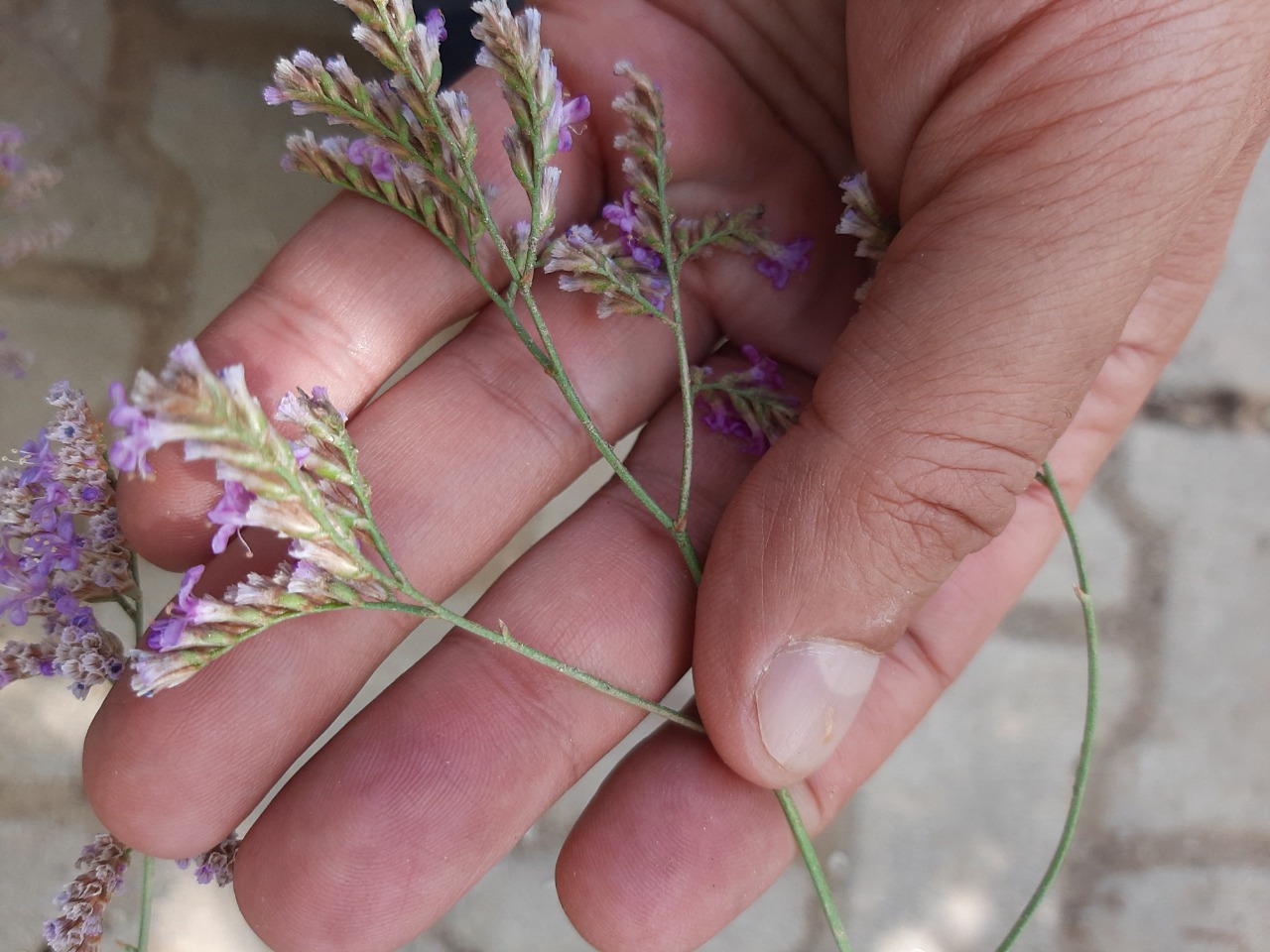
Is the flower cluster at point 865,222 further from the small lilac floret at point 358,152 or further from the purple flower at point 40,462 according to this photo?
the purple flower at point 40,462

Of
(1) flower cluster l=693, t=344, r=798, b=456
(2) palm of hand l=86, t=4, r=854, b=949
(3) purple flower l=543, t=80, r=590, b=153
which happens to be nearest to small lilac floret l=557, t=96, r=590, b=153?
(3) purple flower l=543, t=80, r=590, b=153

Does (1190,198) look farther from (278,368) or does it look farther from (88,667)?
(88,667)

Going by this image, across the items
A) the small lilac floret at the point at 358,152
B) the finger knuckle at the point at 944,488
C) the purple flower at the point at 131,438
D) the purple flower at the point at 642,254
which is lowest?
the finger knuckle at the point at 944,488

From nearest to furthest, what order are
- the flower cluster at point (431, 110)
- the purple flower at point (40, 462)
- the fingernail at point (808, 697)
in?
the flower cluster at point (431, 110), the fingernail at point (808, 697), the purple flower at point (40, 462)

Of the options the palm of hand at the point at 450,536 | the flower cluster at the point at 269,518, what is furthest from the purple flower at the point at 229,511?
the palm of hand at the point at 450,536

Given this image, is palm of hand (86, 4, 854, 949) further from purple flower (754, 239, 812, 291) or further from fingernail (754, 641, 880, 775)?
fingernail (754, 641, 880, 775)
